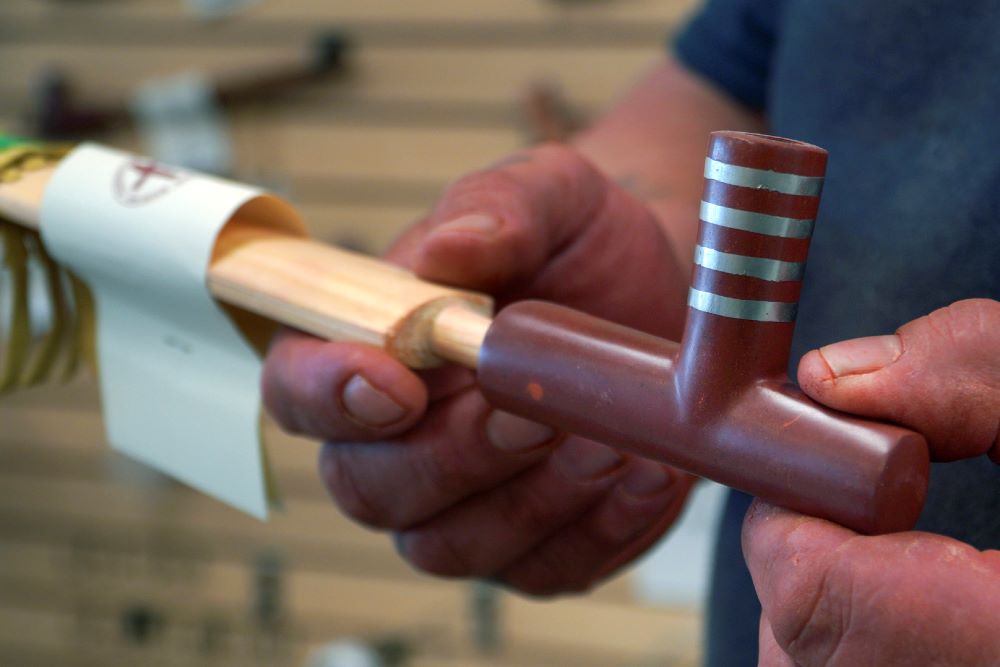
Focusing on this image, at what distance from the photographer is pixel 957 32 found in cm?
53

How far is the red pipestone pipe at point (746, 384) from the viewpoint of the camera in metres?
0.36

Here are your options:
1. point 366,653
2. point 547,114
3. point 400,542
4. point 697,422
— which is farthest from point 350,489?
point 366,653

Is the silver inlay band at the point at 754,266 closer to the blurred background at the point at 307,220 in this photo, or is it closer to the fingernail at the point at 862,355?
the fingernail at the point at 862,355

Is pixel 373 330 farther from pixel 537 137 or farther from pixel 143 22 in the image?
pixel 143 22

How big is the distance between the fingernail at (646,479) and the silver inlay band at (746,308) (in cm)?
25

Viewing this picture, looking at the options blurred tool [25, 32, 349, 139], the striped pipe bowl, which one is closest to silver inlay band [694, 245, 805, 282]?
the striped pipe bowl

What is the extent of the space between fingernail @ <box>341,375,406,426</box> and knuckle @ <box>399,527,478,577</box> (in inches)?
5.3

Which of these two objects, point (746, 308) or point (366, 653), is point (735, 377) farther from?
point (366, 653)

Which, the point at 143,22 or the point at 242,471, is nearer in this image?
the point at 242,471

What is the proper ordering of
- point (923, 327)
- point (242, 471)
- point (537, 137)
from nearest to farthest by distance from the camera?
point (923, 327) → point (242, 471) → point (537, 137)

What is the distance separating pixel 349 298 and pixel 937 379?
A: 1.04ft

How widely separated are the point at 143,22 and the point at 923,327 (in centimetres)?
161

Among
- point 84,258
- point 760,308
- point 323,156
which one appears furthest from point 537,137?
point 760,308

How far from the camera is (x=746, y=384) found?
397 millimetres
